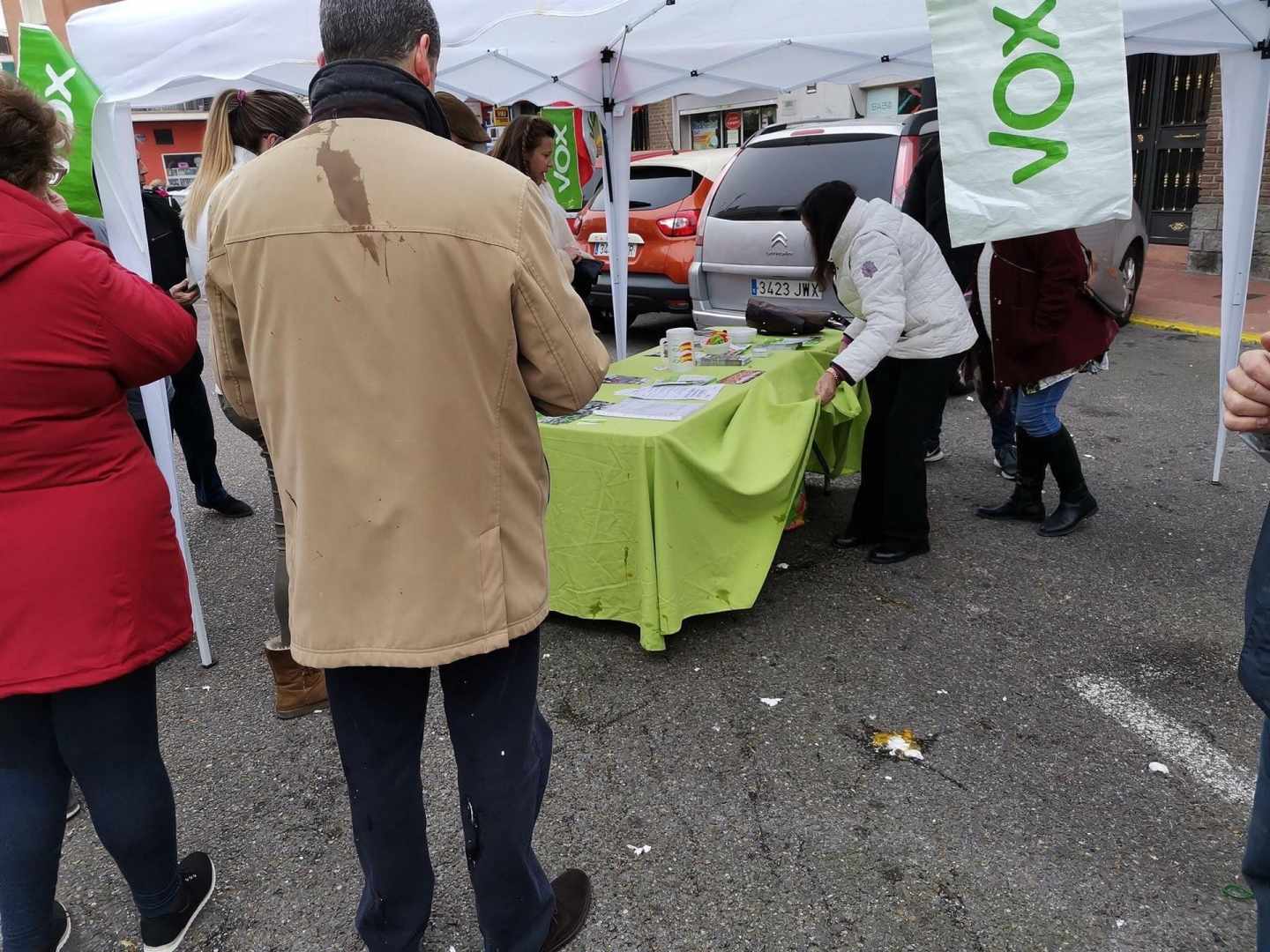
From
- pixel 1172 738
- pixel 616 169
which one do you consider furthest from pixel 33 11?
pixel 1172 738

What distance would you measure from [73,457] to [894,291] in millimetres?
2893

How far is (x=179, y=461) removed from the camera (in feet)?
19.7

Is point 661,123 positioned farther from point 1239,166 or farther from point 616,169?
point 1239,166

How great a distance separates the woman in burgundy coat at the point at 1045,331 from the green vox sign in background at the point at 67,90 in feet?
11.2

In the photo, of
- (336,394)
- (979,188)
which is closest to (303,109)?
(336,394)

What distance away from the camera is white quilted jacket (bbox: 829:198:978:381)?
3.60m

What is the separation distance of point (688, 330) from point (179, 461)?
369 cm

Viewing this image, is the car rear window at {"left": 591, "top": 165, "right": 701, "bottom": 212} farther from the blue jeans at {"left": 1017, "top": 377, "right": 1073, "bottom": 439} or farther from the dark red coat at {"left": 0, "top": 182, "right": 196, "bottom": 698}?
the dark red coat at {"left": 0, "top": 182, "right": 196, "bottom": 698}

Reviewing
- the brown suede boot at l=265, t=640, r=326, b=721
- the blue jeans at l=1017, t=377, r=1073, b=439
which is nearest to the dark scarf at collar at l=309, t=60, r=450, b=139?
the brown suede boot at l=265, t=640, r=326, b=721

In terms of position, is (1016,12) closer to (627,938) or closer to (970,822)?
(970,822)

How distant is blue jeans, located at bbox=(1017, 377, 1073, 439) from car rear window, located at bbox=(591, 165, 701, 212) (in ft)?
14.6

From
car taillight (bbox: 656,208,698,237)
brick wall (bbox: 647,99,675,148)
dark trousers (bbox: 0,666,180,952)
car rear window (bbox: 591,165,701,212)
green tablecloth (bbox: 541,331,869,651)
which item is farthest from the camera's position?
brick wall (bbox: 647,99,675,148)

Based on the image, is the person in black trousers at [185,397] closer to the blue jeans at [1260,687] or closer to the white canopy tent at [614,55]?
the white canopy tent at [614,55]

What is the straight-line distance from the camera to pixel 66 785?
1874mm
